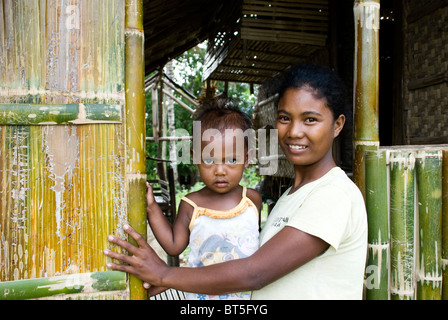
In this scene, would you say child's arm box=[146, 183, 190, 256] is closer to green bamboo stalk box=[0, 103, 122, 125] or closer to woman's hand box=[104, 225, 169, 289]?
woman's hand box=[104, 225, 169, 289]

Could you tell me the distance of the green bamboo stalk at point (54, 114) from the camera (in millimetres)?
1300

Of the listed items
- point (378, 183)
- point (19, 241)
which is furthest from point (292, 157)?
point (19, 241)

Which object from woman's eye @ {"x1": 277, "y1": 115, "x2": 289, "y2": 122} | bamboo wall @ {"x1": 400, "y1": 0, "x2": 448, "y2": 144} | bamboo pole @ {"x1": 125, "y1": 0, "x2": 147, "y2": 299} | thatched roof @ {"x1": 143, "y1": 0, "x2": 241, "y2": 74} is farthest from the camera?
thatched roof @ {"x1": 143, "y1": 0, "x2": 241, "y2": 74}

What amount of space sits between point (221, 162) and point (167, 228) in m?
0.41

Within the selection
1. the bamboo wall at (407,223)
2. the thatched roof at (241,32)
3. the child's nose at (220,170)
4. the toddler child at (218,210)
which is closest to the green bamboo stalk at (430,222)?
the bamboo wall at (407,223)

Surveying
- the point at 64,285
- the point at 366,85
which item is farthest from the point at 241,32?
the point at 64,285

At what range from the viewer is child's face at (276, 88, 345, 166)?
4.86 feet

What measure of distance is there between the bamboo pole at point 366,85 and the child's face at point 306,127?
0.22 m

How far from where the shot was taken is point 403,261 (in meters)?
1.67

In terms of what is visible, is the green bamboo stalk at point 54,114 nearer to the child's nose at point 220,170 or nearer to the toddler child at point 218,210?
the toddler child at point 218,210

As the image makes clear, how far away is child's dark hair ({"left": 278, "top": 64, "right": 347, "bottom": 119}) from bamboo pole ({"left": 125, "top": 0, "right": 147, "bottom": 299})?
0.62 meters

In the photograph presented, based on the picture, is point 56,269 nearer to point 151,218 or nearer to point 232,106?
point 151,218

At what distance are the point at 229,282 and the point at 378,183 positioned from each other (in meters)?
0.85

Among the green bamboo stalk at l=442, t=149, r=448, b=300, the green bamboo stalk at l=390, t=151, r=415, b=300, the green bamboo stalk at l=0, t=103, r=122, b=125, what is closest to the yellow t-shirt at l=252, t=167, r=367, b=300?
the green bamboo stalk at l=390, t=151, r=415, b=300
